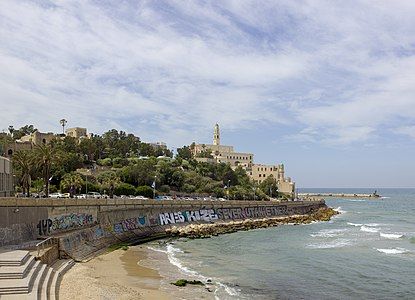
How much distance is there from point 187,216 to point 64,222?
96.0ft

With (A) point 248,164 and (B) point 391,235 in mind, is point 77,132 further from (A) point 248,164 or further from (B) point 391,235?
(B) point 391,235

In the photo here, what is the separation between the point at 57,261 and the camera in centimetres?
3297

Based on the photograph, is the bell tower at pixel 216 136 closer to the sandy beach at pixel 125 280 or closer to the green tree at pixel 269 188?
the green tree at pixel 269 188

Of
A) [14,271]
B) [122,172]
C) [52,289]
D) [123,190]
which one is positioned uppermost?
[122,172]

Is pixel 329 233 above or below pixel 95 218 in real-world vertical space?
below

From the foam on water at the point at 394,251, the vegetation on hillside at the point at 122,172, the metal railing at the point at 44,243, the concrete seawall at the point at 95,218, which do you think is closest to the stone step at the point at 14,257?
the metal railing at the point at 44,243

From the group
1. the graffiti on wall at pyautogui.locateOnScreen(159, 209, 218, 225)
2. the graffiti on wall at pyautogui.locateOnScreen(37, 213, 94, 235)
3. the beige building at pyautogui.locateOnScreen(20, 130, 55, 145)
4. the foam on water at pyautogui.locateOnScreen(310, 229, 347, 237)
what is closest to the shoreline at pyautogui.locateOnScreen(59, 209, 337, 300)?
the graffiti on wall at pyautogui.locateOnScreen(37, 213, 94, 235)

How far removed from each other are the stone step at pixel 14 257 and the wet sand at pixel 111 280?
8.89ft

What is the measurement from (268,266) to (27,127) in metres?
115

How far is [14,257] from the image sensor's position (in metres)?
26.0

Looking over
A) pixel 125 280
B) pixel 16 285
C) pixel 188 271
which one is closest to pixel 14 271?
pixel 16 285

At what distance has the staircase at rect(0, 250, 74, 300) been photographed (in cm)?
2180

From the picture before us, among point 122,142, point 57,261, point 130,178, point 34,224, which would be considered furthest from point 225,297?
point 122,142

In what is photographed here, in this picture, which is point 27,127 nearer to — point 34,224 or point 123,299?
point 34,224
